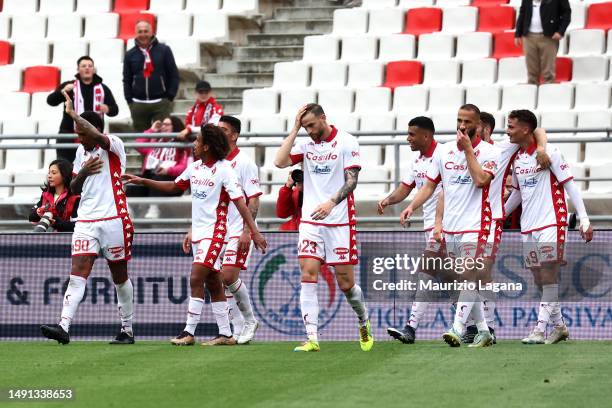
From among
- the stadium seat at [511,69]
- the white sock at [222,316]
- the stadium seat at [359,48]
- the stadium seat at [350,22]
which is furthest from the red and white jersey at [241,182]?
the stadium seat at [350,22]

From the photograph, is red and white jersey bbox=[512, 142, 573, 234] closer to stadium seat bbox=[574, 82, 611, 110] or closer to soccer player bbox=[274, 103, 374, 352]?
soccer player bbox=[274, 103, 374, 352]

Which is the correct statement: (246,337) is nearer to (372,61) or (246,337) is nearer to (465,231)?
(465,231)

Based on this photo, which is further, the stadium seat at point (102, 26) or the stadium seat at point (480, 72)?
the stadium seat at point (102, 26)

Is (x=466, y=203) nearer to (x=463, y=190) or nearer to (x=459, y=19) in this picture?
(x=463, y=190)

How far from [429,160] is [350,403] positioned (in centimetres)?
554

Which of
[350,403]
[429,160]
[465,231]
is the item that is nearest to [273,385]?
[350,403]

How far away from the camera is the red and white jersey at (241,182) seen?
1436cm

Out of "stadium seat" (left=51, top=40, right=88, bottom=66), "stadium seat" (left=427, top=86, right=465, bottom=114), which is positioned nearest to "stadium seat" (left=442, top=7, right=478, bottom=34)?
"stadium seat" (left=427, top=86, right=465, bottom=114)

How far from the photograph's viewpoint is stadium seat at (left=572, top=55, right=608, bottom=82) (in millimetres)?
20266

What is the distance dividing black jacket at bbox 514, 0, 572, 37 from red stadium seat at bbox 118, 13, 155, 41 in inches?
255

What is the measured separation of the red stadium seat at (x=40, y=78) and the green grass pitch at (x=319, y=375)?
31.1ft

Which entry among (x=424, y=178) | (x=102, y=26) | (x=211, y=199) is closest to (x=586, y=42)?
(x=424, y=178)

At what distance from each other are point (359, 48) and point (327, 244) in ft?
29.9

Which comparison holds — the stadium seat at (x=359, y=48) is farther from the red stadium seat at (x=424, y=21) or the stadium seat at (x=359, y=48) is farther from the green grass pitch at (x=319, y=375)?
the green grass pitch at (x=319, y=375)
